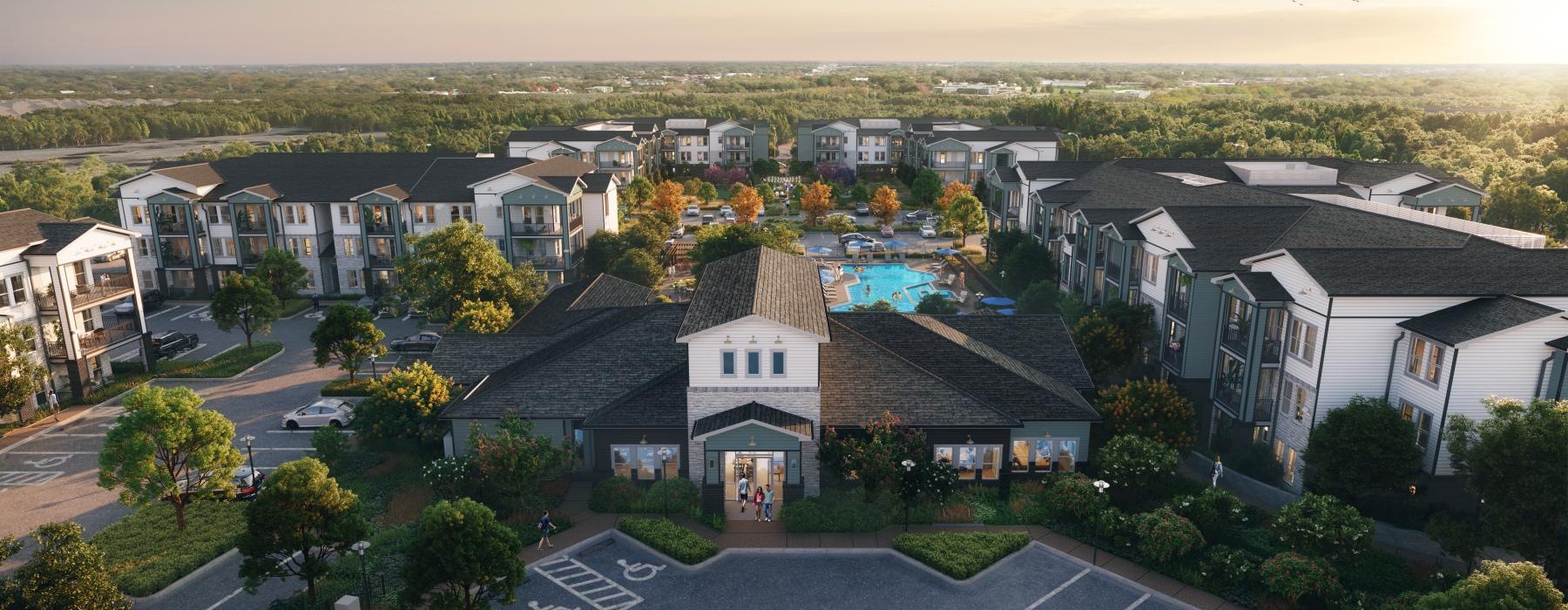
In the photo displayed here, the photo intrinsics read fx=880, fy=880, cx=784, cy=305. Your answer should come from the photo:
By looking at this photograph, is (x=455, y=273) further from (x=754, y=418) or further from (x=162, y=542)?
(x=754, y=418)

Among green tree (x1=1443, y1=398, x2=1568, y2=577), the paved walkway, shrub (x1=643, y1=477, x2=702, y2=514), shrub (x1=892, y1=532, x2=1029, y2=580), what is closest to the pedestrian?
the paved walkway

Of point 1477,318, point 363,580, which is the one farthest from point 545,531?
point 1477,318

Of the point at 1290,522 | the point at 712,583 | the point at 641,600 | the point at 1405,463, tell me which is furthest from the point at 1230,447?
the point at 641,600

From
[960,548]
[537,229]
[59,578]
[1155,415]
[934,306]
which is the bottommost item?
[960,548]

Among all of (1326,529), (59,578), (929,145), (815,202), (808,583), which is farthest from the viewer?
(929,145)

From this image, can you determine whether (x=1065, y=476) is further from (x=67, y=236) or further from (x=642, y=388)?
(x=67, y=236)

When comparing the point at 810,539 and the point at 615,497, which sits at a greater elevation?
the point at 615,497
